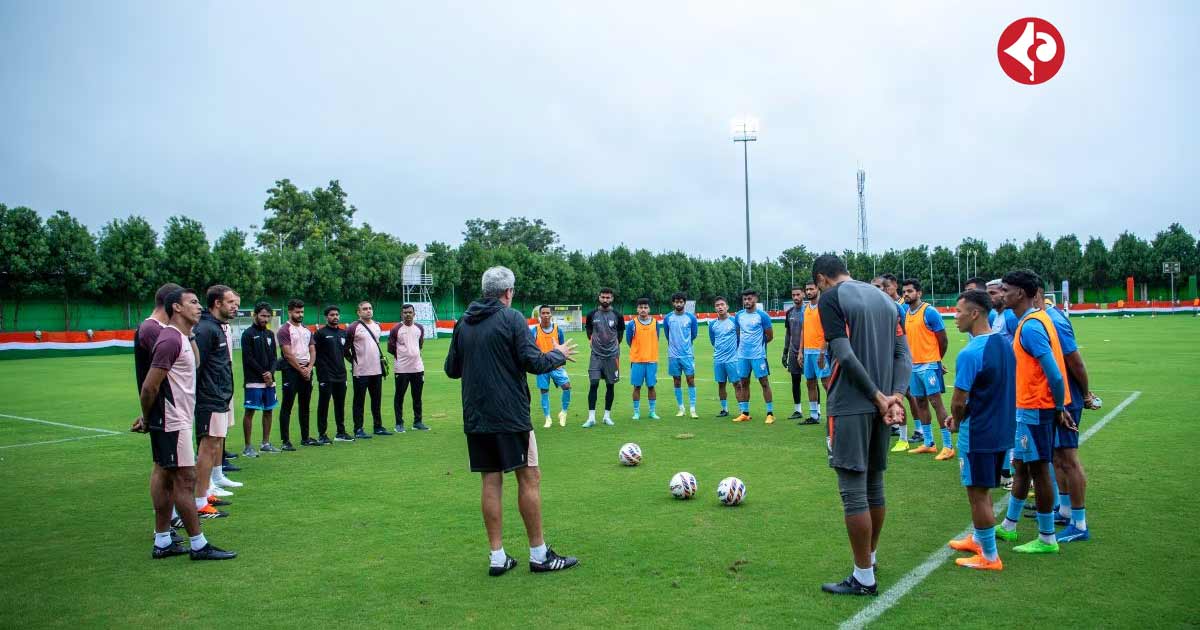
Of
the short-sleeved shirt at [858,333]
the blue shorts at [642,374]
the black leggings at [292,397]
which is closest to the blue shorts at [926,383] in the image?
the blue shorts at [642,374]

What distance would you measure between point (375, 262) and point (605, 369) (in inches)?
1918

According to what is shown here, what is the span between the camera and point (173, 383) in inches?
253

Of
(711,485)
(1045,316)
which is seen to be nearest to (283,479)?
(711,485)

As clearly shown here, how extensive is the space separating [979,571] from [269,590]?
5.10 metres

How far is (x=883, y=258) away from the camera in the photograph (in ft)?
360

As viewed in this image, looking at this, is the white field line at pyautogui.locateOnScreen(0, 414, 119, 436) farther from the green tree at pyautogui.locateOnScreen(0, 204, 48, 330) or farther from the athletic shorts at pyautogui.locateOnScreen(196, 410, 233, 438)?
the green tree at pyautogui.locateOnScreen(0, 204, 48, 330)

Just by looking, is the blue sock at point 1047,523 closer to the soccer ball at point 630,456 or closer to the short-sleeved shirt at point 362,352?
the soccer ball at point 630,456

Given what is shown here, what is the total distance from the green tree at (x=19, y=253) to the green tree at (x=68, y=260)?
2.05 ft

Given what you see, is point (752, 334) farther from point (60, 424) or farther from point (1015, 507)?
point (60, 424)

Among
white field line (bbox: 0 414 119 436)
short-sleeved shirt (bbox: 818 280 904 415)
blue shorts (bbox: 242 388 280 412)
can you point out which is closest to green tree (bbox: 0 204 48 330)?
white field line (bbox: 0 414 119 436)

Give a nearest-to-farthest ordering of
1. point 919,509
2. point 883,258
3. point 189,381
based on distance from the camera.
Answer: point 189,381 < point 919,509 < point 883,258

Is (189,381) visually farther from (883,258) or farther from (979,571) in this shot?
(883,258)

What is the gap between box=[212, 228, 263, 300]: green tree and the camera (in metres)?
50.9

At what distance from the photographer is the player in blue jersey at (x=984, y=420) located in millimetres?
5535
